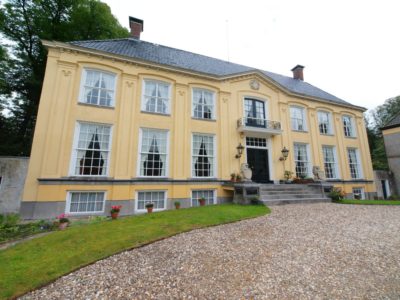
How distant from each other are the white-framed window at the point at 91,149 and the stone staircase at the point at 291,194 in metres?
8.15

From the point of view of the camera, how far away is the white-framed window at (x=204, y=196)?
10.7 meters

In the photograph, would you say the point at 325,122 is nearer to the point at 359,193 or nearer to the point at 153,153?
the point at 359,193

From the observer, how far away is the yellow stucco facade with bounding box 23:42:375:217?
854cm

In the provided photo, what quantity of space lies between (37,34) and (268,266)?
2315 centimetres

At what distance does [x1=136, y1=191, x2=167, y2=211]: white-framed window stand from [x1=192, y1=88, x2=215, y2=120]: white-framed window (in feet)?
16.8

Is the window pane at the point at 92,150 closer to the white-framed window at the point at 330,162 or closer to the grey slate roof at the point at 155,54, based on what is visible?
the grey slate roof at the point at 155,54

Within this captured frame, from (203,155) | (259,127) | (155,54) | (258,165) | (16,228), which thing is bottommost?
(16,228)

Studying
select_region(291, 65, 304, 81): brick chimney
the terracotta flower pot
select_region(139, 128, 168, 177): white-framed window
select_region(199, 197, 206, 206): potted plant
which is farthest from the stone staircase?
select_region(291, 65, 304, 81): brick chimney

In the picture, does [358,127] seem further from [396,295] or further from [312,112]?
[396,295]

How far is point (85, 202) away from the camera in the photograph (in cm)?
879

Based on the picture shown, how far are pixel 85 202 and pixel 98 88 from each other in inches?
227

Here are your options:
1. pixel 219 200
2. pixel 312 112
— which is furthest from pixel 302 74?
pixel 219 200

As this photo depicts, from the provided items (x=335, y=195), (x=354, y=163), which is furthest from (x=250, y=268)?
(x=354, y=163)

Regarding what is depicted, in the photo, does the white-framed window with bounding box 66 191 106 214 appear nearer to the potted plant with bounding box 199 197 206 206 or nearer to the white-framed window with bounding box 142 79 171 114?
the potted plant with bounding box 199 197 206 206
